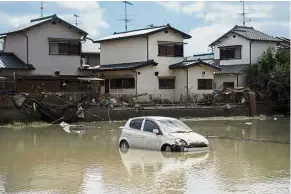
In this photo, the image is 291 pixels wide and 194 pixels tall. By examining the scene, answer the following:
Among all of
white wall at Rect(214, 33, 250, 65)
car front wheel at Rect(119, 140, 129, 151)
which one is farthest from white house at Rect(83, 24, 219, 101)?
car front wheel at Rect(119, 140, 129, 151)

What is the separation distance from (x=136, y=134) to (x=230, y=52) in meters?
33.6

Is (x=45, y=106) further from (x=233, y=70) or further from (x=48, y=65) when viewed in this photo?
(x=233, y=70)

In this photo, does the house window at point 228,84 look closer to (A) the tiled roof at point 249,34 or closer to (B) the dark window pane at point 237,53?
(B) the dark window pane at point 237,53

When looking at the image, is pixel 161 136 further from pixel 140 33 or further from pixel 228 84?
pixel 228 84

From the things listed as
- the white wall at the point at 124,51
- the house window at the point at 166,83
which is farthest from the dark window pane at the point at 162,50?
the house window at the point at 166,83

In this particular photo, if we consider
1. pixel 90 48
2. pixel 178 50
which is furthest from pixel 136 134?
pixel 90 48

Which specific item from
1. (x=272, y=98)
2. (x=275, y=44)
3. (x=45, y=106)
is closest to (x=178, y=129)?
(x=45, y=106)

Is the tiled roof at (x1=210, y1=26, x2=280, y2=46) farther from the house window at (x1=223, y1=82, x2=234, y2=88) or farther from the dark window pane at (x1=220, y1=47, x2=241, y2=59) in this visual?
the house window at (x1=223, y1=82, x2=234, y2=88)

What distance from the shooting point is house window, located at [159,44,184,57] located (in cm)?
4225

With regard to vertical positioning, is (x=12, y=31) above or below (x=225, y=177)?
above

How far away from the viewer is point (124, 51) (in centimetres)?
4394

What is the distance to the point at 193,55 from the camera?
63875mm

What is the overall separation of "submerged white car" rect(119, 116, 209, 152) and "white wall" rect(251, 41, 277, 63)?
104 ft

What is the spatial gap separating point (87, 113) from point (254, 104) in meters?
15.0
